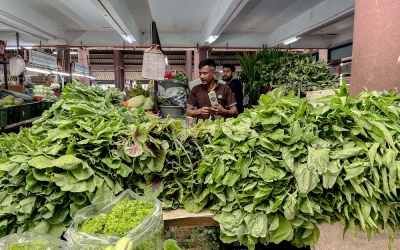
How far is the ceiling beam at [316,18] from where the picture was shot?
621cm

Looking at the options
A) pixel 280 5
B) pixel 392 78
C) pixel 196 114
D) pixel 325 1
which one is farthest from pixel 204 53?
pixel 392 78

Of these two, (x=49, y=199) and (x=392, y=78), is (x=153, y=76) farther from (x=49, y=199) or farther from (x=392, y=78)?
(x=392, y=78)

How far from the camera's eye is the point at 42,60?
787cm

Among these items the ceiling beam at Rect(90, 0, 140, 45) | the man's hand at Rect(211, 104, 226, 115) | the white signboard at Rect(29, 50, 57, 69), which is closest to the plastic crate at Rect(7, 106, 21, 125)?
the ceiling beam at Rect(90, 0, 140, 45)

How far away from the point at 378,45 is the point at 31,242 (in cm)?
235

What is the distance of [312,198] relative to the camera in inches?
49.1

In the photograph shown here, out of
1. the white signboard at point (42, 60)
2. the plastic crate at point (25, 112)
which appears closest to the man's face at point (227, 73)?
the plastic crate at point (25, 112)

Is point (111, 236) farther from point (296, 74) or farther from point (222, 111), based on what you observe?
point (296, 74)

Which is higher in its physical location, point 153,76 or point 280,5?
point 280,5

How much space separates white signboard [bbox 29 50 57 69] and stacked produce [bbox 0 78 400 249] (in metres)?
7.24

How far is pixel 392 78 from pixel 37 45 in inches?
521

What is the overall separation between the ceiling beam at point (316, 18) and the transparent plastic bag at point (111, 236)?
21.6ft

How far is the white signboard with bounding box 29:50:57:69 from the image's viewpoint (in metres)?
7.35

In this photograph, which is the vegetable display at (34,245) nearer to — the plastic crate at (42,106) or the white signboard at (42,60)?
the plastic crate at (42,106)
